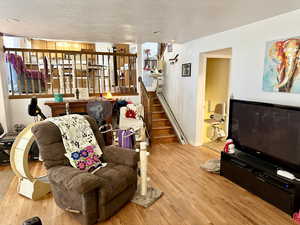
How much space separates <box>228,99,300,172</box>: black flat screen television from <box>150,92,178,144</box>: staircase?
2.04m

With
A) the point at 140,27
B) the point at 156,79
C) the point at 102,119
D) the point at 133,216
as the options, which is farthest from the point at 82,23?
the point at 156,79

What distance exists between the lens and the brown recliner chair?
6.44 feet

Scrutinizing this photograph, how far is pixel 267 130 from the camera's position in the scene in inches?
102

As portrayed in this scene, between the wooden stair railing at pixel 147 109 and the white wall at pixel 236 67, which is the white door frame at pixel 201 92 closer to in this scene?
the white wall at pixel 236 67

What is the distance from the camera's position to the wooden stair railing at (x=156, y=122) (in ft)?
15.5

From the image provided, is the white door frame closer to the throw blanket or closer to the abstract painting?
the abstract painting

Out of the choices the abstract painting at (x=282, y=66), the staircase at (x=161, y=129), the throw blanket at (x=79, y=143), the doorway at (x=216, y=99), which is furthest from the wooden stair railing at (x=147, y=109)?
the abstract painting at (x=282, y=66)

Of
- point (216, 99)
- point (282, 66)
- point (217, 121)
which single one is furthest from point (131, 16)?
point (216, 99)

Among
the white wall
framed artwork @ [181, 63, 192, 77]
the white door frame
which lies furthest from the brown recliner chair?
framed artwork @ [181, 63, 192, 77]

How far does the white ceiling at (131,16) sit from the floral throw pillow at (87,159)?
1.73 metres

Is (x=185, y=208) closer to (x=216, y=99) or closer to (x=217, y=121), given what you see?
(x=217, y=121)

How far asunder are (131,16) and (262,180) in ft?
9.03

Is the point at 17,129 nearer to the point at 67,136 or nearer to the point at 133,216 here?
the point at 67,136

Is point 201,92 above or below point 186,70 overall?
below
